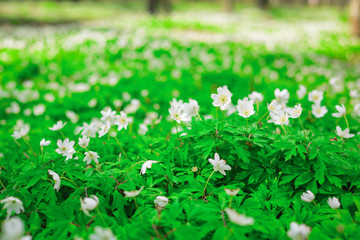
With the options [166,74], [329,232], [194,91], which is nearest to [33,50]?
[166,74]

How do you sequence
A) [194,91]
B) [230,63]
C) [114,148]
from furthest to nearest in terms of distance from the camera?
[230,63] → [194,91] → [114,148]

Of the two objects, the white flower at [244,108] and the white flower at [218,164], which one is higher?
the white flower at [244,108]

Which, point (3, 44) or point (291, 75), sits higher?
point (3, 44)

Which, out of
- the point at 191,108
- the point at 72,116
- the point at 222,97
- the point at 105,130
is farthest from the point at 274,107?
the point at 72,116

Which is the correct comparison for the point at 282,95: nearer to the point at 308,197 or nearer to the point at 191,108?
the point at 191,108

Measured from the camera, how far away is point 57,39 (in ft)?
29.6

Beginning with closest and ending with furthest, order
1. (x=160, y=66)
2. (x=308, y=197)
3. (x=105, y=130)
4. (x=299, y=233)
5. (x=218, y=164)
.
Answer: (x=299, y=233) → (x=308, y=197) → (x=218, y=164) → (x=105, y=130) → (x=160, y=66)

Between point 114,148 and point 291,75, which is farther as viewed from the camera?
point 291,75

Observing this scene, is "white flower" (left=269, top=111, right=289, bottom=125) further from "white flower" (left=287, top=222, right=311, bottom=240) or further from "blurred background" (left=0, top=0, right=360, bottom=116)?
"blurred background" (left=0, top=0, right=360, bottom=116)

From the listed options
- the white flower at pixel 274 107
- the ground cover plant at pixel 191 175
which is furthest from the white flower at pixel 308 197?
the white flower at pixel 274 107

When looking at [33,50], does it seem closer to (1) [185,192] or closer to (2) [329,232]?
(1) [185,192]

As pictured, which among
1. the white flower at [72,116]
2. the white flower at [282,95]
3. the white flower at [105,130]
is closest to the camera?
the white flower at [105,130]

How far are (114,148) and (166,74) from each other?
12.0 feet

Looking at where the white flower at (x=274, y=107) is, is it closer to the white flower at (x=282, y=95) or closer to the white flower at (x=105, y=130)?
the white flower at (x=282, y=95)
